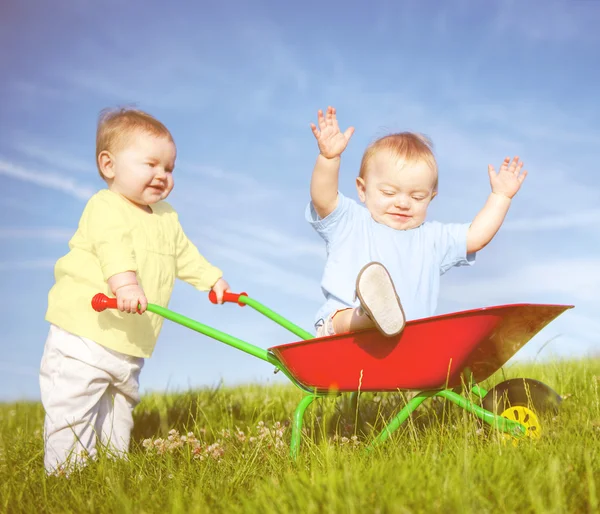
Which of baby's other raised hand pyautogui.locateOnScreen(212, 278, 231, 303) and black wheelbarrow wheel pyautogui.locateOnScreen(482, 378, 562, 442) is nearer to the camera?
black wheelbarrow wheel pyautogui.locateOnScreen(482, 378, 562, 442)

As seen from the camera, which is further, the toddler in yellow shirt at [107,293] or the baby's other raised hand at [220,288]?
the baby's other raised hand at [220,288]

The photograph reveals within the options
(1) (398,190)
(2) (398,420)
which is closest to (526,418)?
(2) (398,420)

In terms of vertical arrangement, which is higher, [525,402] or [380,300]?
[380,300]

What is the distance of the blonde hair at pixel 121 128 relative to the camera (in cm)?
335

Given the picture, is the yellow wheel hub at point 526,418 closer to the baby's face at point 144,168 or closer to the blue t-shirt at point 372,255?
the blue t-shirt at point 372,255

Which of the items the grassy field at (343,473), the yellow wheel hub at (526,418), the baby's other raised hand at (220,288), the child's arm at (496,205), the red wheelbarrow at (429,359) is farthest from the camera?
the baby's other raised hand at (220,288)

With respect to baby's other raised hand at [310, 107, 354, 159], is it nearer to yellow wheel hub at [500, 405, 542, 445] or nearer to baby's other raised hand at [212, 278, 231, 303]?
baby's other raised hand at [212, 278, 231, 303]

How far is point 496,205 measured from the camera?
11.5 feet

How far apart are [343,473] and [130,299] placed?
4.43ft

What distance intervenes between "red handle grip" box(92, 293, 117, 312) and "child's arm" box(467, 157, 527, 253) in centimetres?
185

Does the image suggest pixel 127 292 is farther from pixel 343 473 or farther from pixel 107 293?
pixel 343 473

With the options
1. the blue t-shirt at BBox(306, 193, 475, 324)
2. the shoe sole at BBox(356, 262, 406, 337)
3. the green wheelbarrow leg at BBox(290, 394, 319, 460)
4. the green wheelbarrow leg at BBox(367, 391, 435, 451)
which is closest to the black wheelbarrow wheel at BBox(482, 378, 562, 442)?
the green wheelbarrow leg at BBox(367, 391, 435, 451)

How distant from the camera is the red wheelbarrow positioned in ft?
8.70

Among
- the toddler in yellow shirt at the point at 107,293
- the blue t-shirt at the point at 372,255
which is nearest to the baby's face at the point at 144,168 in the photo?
the toddler in yellow shirt at the point at 107,293
